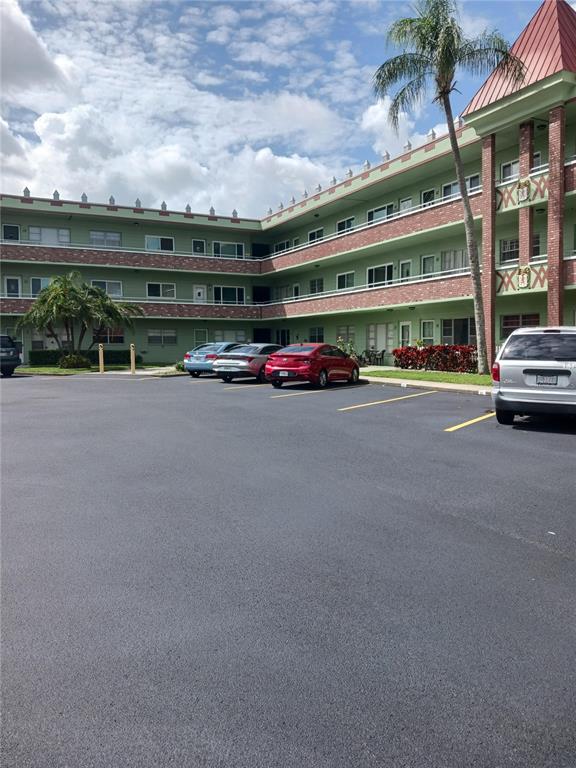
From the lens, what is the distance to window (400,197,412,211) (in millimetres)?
29195

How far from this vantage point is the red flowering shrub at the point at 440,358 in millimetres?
22141

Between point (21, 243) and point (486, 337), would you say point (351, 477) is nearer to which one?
point (486, 337)

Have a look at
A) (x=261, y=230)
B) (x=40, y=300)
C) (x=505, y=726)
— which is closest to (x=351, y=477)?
(x=505, y=726)

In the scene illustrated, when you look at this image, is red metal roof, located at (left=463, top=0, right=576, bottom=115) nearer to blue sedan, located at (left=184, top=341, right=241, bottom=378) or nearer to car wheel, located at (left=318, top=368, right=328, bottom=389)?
car wheel, located at (left=318, top=368, right=328, bottom=389)

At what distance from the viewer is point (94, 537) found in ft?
15.4

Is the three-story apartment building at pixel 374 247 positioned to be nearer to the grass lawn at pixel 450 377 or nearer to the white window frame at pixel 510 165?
the white window frame at pixel 510 165

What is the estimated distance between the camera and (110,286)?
39000 mm

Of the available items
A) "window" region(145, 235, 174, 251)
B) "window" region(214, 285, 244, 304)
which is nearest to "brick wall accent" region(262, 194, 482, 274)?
"window" region(214, 285, 244, 304)

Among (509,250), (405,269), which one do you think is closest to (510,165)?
(509,250)

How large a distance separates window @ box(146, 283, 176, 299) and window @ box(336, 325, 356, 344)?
512 inches

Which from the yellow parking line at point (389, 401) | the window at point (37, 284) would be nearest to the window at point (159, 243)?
the window at point (37, 284)

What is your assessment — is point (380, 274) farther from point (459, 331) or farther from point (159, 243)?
point (159, 243)

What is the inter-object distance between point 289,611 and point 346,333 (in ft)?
106

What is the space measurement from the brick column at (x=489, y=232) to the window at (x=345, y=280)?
12552 millimetres
